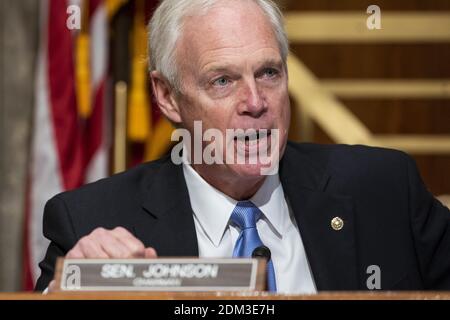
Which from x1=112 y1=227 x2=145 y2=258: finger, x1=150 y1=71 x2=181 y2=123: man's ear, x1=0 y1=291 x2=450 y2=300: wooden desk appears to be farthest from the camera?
x1=150 y1=71 x2=181 y2=123: man's ear

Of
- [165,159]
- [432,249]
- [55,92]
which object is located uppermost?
[55,92]

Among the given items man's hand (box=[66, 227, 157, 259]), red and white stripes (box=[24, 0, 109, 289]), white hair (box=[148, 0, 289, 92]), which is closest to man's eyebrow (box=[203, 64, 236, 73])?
white hair (box=[148, 0, 289, 92])

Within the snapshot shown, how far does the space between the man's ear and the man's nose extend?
0.34 m

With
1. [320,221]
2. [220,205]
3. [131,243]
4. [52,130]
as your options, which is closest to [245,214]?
[220,205]

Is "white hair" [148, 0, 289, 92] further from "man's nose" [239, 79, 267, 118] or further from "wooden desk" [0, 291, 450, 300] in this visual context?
"wooden desk" [0, 291, 450, 300]

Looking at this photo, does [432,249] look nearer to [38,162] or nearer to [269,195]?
[269,195]

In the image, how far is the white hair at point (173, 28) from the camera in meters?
2.66

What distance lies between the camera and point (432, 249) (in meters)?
2.69

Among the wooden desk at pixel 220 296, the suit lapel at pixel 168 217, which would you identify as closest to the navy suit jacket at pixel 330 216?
the suit lapel at pixel 168 217

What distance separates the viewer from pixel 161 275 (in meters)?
1.88

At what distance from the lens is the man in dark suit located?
2576mm

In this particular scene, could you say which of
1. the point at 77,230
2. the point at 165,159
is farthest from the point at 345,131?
the point at 77,230

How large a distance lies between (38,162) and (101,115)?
37 centimetres

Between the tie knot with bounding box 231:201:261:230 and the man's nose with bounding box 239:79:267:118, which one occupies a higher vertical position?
the man's nose with bounding box 239:79:267:118
